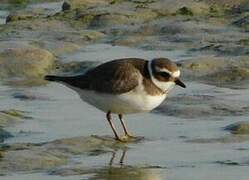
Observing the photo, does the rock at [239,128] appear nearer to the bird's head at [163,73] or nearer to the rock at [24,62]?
the bird's head at [163,73]

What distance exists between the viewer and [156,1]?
666 inches

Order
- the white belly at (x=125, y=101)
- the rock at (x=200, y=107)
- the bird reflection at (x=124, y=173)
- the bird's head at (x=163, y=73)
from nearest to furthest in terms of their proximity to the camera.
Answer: the bird reflection at (x=124, y=173), the white belly at (x=125, y=101), the bird's head at (x=163, y=73), the rock at (x=200, y=107)

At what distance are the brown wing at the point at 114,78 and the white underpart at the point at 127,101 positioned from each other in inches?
1.7

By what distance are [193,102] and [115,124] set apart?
3.30 feet

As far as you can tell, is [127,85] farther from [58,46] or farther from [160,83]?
[58,46]

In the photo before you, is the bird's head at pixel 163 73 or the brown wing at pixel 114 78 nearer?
the brown wing at pixel 114 78

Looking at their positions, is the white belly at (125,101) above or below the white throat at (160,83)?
below

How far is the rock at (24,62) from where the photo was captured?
1209cm

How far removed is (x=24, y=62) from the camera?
40.4ft

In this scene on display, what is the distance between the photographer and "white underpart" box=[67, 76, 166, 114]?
30.4ft

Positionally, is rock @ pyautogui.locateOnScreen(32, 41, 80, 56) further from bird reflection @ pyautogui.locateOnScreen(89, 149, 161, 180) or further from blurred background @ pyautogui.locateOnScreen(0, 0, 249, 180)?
bird reflection @ pyautogui.locateOnScreen(89, 149, 161, 180)

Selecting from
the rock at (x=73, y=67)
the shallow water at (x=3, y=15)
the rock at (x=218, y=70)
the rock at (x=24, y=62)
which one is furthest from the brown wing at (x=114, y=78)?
the shallow water at (x=3, y=15)

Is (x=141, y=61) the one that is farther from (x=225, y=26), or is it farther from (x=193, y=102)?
(x=225, y=26)

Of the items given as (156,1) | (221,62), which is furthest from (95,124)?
(156,1)
